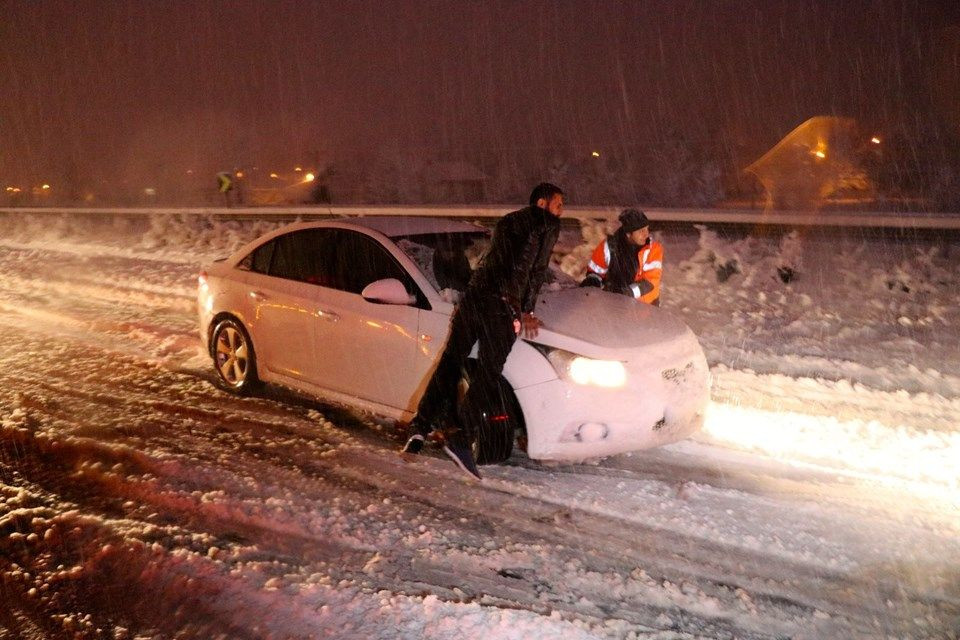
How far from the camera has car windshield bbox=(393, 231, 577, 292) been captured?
5395 mm

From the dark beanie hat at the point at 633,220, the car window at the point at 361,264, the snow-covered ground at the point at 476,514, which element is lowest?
the snow-covered ground at the point at 476,514

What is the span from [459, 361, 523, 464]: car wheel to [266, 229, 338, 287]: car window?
5.51 feet

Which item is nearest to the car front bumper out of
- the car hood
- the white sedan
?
the white sedan

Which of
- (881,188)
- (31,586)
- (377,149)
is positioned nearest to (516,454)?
(31,586)

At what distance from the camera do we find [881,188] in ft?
63.6

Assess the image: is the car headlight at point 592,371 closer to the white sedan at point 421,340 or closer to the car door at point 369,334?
the white sedan at point 421,340

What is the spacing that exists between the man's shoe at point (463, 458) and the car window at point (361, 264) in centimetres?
125

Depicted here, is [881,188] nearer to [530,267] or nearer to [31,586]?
[530,267]

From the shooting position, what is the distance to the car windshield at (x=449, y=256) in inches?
212

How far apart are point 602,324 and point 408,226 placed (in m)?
1.78

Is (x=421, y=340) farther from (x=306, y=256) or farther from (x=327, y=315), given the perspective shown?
(x=306, y=256)

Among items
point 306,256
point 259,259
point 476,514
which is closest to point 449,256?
point 306,256

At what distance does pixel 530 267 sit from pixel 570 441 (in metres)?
1.09

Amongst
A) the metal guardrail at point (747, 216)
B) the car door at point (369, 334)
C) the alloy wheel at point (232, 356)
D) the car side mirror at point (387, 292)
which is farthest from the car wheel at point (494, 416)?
the metal guardrail at point (747, 216)
